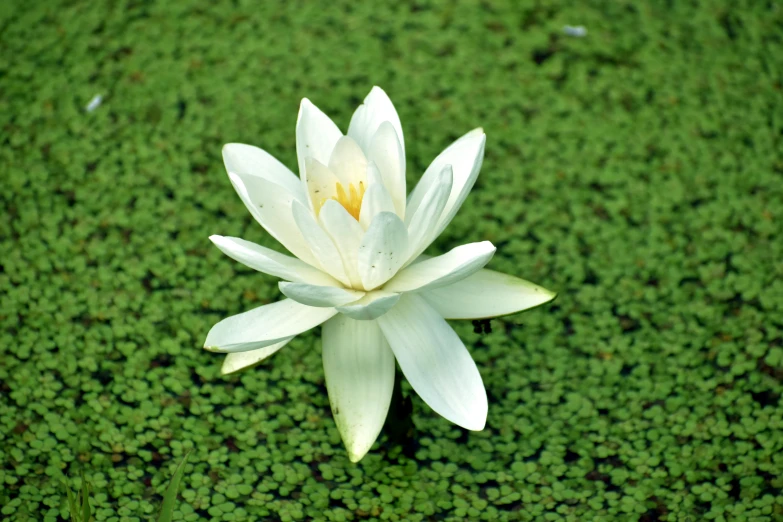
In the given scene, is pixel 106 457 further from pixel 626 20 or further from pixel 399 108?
pixel 626 20

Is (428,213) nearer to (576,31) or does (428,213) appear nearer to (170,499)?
(170,499)

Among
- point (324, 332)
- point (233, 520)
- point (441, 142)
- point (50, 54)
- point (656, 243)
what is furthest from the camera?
point (50, 54)

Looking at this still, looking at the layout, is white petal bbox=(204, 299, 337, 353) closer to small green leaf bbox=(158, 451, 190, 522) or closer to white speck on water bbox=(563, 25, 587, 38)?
small green leaf bbox=(158, 451, 190, 522)

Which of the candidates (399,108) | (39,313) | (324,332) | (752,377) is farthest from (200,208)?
(752,377)

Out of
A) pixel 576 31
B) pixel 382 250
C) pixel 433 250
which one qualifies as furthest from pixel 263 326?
pixel 576 31

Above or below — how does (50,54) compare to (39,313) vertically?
above

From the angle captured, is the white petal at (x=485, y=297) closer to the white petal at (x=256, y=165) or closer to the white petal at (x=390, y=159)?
the white petal at (x=390, y=159)
